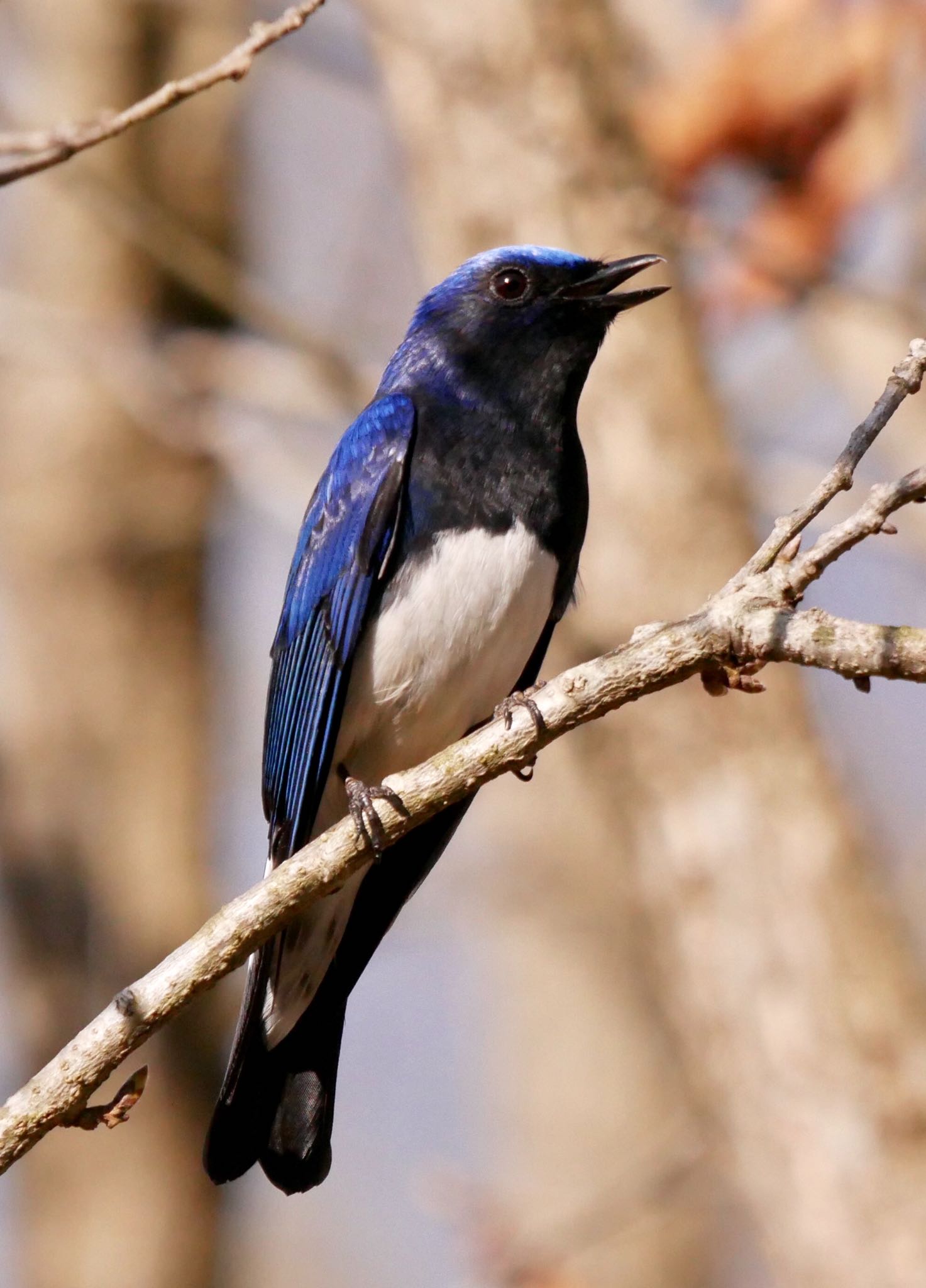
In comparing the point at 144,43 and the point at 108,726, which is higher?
the point at 144,43

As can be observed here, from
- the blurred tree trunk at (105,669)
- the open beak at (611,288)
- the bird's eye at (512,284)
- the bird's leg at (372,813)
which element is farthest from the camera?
the blurred tree trunk at (105,669)

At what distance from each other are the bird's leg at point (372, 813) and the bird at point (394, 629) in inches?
19.0

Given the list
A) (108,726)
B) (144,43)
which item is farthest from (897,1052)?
(144,43)

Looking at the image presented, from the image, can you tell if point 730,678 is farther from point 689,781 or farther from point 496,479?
point 689,781

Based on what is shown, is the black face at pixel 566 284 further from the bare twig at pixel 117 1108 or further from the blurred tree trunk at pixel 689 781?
the bare twig at pixel 117 1108

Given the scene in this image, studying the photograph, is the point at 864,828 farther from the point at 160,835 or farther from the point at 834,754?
the point at 160,835

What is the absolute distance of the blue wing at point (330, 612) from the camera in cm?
392

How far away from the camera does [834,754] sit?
216 inches

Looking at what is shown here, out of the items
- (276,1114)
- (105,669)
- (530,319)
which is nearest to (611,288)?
(530,319)

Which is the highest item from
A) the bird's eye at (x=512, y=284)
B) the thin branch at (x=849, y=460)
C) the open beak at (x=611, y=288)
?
the bird's eye at (x=512, y=284)

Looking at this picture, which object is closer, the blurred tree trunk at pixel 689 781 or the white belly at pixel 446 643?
the white belly at pixel 446 643

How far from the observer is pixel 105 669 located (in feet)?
25.3

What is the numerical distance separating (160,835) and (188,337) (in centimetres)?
226

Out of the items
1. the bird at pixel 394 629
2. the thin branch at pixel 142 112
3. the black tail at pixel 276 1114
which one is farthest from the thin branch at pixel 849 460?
the black tail at pixel 276 1114
